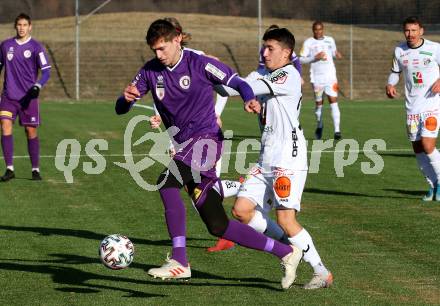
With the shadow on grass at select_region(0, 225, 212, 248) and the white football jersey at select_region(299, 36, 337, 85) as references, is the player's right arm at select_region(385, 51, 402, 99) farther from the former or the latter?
the white football jersey at select_region(299, 36, 337, 85)

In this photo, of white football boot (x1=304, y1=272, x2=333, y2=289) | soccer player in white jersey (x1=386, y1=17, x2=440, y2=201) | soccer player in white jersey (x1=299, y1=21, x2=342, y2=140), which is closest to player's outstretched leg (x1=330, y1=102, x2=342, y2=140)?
soccer player in white jersey (x1=299, y1=21, x2=342, y2=140)

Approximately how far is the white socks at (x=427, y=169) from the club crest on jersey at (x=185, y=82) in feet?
18.7

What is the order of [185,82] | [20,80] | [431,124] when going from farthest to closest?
[20,80] → [431,124] → [185,82]

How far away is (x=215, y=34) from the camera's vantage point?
45594 mm

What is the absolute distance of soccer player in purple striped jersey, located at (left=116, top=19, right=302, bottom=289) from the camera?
26.7 ft

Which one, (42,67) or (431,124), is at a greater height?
(42,67)

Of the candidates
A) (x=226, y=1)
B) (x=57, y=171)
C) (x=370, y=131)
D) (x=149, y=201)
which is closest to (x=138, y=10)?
(x=226, y=1)

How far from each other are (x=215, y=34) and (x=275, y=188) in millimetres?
37718

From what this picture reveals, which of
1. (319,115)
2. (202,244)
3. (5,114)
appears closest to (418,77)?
(202,244)

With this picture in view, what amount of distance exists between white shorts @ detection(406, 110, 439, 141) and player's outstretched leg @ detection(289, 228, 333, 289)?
5.33 metres

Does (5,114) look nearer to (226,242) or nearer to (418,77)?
(418,77)

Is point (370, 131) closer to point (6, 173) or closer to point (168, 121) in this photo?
point (6, 173)

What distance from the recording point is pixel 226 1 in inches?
2024

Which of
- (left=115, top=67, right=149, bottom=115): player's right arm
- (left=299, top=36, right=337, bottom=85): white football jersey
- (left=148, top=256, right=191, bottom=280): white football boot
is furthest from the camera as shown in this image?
(left=299, top=36, right=337, bottom=85): white football jersey
